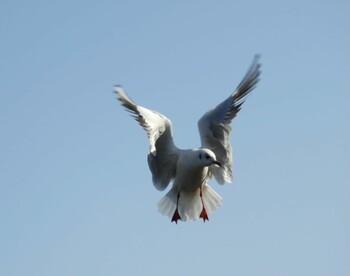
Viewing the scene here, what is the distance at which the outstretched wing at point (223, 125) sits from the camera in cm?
1625

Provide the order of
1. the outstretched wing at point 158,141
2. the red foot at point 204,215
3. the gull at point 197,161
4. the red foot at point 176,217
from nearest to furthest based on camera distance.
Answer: the outstretched wing at point 158,141
the gull at point 197,161
the red foot at point 176,217
the red foot at point 204,215

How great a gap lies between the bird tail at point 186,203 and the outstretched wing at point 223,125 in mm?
428

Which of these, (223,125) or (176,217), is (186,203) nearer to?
(176,217)

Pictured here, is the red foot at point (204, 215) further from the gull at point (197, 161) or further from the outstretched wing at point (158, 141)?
the outstretched wing at point (158, 141)

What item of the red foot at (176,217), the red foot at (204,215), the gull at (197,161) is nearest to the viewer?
the gull at (197,161)

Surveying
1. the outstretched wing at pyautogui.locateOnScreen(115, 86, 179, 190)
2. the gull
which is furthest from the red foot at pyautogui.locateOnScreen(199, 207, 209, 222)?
the outstretched wing at pyautogui.locateOnScreen(115, 86, 179, 190)

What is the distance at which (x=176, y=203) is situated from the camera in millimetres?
16484

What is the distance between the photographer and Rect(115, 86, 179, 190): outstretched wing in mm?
15281

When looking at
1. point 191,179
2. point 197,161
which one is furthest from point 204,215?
point 197,161

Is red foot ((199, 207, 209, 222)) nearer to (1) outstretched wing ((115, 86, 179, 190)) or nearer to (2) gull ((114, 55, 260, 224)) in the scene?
(2) gull ((114, 55, 260, 224))

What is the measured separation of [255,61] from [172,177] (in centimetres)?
200

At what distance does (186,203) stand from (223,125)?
48.9 inches

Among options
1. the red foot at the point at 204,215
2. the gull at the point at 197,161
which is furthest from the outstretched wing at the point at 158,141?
the red foot at the point at 204,215

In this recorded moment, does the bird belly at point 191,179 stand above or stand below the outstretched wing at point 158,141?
below
